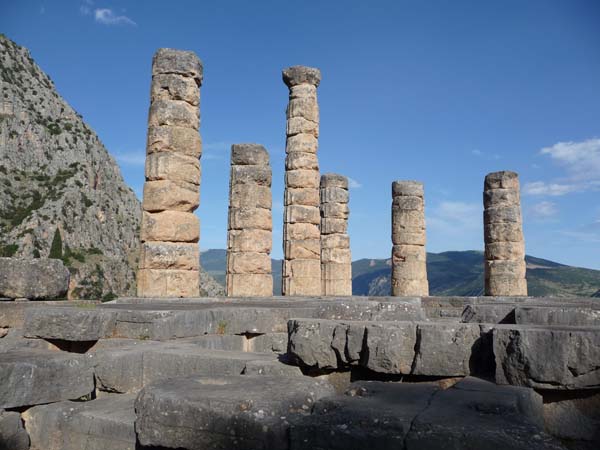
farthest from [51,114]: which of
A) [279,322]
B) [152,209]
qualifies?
[279,322]

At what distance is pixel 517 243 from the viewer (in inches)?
662

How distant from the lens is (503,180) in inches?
667

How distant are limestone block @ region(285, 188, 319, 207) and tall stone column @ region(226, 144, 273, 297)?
2975 millimetres

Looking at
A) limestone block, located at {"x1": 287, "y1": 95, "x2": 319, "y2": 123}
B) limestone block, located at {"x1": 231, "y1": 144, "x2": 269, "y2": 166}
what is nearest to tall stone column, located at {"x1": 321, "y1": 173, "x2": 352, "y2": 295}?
limestone block, located at {"x1": 287, "y1": 95, "x2": 319, "y2": 123}

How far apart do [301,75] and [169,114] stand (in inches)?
250

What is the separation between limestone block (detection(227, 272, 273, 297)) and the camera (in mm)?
13727

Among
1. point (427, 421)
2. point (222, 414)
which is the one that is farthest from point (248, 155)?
point (427, 421)

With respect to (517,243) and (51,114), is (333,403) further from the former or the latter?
(51,114)

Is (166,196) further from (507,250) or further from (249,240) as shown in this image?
(507,250)

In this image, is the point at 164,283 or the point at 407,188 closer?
the point at 164,283

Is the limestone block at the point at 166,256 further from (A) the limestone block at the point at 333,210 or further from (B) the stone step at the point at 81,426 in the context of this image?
(A) the limestone block at the point at 333,210

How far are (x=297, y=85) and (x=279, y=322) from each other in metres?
11.4

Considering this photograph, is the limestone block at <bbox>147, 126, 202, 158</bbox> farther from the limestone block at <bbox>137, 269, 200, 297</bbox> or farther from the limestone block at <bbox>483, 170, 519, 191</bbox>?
the limestone block at <bbox>483, 170, 519, 191</bbox>

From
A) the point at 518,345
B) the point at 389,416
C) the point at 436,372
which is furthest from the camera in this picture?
the point at 436,372
